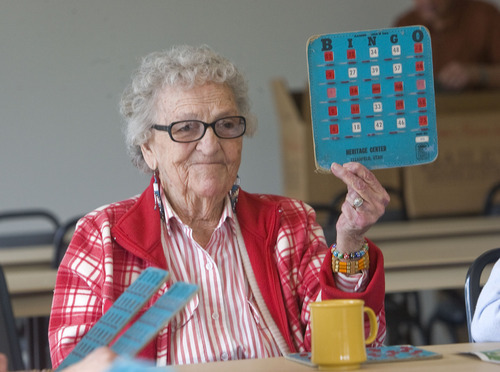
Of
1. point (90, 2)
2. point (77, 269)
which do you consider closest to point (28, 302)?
point (77, 269)

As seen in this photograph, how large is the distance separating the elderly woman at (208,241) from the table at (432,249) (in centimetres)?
91

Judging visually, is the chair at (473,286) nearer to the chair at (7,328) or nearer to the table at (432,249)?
the table at (432,249)

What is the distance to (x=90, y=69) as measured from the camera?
5.33 metres

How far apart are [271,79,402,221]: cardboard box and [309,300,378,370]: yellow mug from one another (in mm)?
3133

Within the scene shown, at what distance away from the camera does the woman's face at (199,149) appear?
1693 mm

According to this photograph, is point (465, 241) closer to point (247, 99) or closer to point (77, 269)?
point (247, 99)

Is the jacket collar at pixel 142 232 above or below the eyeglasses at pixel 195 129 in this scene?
below

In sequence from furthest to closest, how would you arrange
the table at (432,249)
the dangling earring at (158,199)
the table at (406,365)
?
1. the table at (432,249)
2. the dangling earring at (158,199)
3. the table at (406,365)

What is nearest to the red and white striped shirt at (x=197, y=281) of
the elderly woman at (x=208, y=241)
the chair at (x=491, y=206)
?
the elderly woman at (x=208, y=241)

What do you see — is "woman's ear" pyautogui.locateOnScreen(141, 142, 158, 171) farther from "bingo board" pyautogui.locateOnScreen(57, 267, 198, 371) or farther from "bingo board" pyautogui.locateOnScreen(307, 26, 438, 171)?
"bingo board" pyautogui.locateOnScreen(57, 267, 198, 371)

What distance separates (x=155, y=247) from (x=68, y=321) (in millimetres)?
223

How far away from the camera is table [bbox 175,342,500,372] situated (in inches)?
48.4

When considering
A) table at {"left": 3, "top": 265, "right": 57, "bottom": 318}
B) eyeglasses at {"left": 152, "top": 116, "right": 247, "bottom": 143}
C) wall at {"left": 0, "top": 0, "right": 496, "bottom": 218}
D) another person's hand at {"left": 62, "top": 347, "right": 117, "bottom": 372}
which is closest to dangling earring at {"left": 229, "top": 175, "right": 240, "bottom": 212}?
eyeglasses at {"left": 152, "top": 116, "right": 247, "bottom": 143}

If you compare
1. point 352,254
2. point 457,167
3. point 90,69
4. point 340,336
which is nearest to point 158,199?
point 352,254
